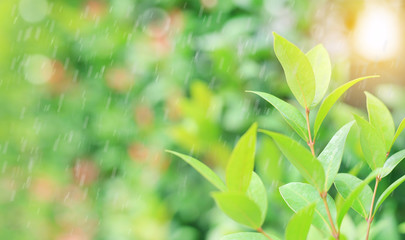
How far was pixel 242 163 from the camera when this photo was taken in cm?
42

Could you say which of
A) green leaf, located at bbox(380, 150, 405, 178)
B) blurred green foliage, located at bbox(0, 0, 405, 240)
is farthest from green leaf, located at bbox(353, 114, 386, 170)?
blurred green foliage, located at bbox(0, 0, 405, 240)

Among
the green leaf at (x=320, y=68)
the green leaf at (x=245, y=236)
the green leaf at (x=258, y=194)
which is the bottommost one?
the green leaf at (x=245, y=236)

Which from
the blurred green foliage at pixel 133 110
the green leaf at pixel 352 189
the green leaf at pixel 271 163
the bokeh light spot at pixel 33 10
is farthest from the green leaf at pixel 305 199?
the bokeh light spot at pixel 33 10

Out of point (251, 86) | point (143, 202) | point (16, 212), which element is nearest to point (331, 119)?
point (251, 86)

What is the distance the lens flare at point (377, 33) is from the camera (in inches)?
57.7

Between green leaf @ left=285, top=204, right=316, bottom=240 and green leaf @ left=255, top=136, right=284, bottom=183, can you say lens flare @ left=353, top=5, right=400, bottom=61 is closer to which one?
green leaf @ left=255, top=136, right=284, bottom=183

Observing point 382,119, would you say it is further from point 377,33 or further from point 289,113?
point 377,33

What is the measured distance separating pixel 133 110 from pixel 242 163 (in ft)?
5.06

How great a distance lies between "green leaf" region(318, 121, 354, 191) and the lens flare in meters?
1.08

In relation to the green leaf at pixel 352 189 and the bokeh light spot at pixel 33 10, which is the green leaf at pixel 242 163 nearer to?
the green leaf at pixel 352 189

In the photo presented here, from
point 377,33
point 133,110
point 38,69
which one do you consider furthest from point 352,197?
point 38,69

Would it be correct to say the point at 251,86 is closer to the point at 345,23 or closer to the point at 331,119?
the point at 331,119

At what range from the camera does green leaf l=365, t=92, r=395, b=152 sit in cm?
50

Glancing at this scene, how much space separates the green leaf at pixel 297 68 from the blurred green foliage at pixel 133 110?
1.43ft
